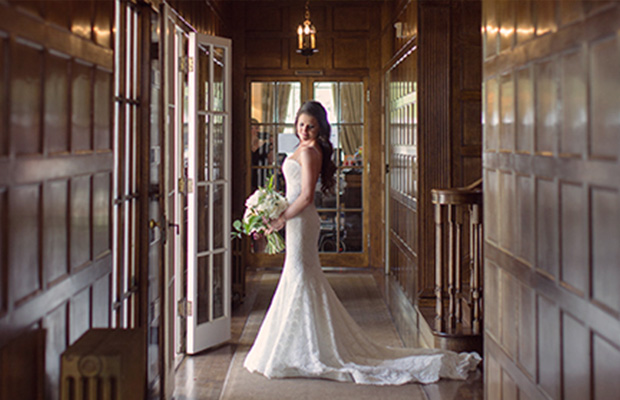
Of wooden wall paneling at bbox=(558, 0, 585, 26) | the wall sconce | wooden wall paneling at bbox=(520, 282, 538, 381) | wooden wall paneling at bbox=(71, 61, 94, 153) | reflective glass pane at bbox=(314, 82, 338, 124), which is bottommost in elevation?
wooden wall paneling at bbox=(520, 282, 538, 381)

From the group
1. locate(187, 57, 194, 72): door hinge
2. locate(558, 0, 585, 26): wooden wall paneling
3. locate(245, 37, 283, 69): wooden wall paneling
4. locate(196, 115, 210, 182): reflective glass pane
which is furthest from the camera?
locate(245, 37, 283, 69): wooden wall paneling

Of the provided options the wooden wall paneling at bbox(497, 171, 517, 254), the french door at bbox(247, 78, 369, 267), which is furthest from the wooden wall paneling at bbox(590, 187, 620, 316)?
the french door at bbox(247, 78, 369, 267)

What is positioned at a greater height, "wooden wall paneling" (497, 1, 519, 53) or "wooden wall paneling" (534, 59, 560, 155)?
"wooden wall paneling" (497, 1, 519, 53)

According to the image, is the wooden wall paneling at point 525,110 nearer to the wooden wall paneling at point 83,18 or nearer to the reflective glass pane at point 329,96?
the wooden wall paneling at point 83,18

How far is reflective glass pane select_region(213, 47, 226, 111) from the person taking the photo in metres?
4.78

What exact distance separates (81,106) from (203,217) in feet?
7.69

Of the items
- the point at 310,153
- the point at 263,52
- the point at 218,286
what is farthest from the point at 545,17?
the point at 263,52

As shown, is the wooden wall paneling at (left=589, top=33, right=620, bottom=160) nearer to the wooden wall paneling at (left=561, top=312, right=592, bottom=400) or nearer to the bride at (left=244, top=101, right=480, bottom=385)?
the wooden wall paneling at (left=561, top=312, right=592, bottom=400)

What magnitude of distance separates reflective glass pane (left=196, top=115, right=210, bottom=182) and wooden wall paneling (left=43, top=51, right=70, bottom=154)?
235 centimetres

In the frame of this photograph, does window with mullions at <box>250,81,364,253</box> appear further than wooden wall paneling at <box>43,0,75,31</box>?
Yes

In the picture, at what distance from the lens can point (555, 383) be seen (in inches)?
84.0

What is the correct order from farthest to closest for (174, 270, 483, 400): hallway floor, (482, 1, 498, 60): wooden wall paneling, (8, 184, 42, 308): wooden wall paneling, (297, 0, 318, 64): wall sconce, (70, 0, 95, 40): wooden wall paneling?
1. (297, 0, 318, 64): wall sconce
2. (174, 270, 483, 400): hallway floor
3. (482, 1, 498, 60): wooden wall paneling
4. (70, 0, 95, 40): wooden wall paneling
5. (8, 184, 42, 308): wooden wall paneling

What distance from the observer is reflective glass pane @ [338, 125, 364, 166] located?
8281 mm

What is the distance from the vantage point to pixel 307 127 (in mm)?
4355
